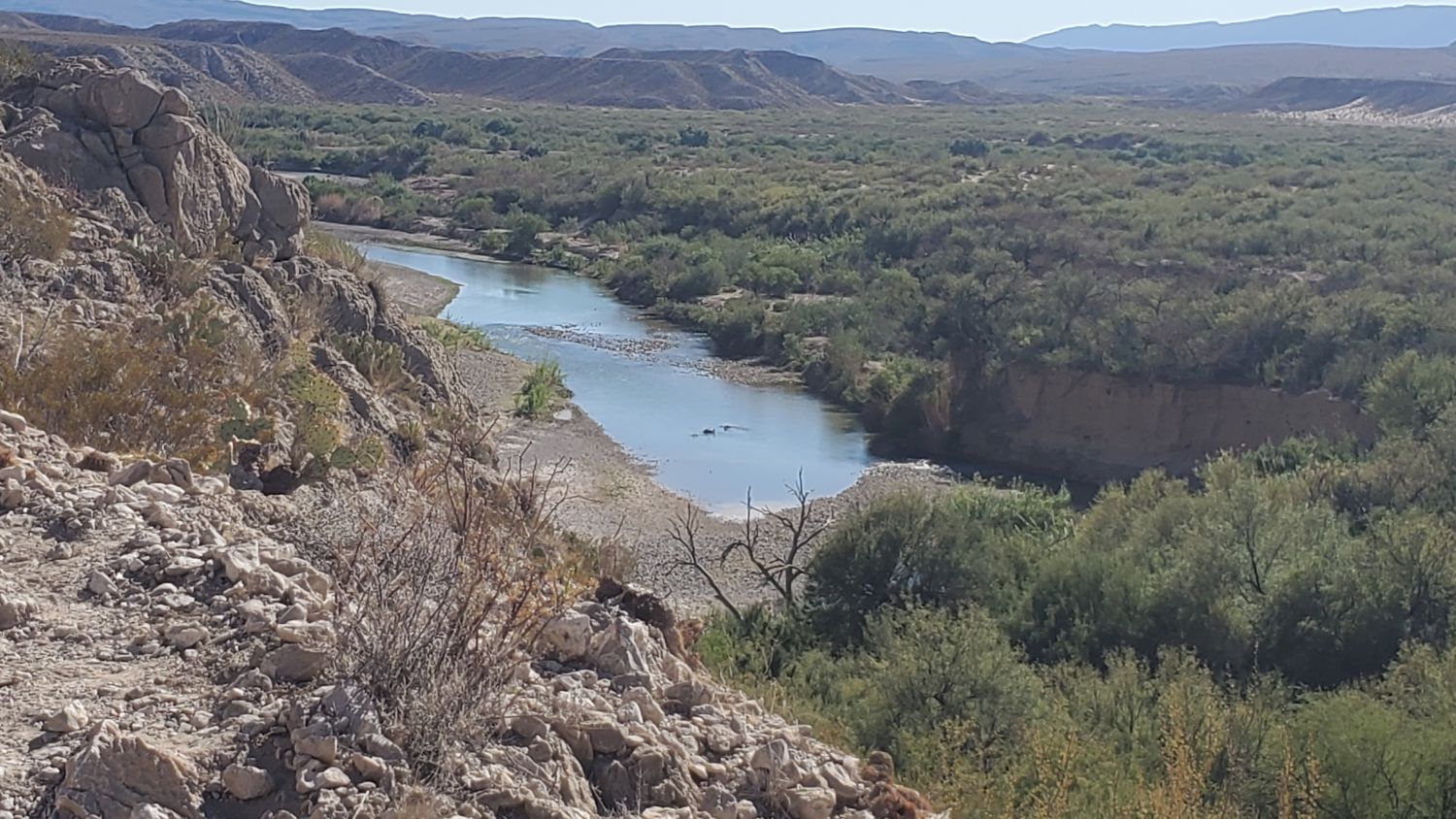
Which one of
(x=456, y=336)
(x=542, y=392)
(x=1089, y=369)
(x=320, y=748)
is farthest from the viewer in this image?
(x=456, y=336)

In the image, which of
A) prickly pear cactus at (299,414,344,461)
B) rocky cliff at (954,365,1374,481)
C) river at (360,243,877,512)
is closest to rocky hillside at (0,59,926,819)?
prickly pear cactus at (299,414,344,461)

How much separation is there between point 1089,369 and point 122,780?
94.6ft

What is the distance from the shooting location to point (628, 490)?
25953 millimetres

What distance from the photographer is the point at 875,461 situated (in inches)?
1212

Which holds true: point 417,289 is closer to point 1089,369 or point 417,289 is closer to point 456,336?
point 456,336

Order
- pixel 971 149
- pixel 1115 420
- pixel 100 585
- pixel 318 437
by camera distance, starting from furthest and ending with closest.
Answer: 1. pixel 971 149
2. pixel 1115 420
3. pixel 318 437
4. pixel 100 585

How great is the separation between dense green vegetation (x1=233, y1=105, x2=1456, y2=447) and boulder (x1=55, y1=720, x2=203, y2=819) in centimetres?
2812

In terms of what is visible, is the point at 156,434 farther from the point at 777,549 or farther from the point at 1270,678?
the point at 777,549

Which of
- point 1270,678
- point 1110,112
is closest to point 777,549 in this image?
point 1270,678

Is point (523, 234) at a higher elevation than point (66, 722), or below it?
below

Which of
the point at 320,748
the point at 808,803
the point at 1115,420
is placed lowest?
the point at 1115,420

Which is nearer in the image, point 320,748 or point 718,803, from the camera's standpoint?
point 320,748

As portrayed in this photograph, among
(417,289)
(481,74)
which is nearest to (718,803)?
(417,289)

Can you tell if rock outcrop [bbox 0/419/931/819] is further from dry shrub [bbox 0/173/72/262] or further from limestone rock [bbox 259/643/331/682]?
dry shrub [bbox 0/173/72/262]
